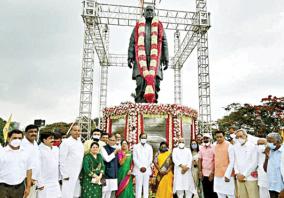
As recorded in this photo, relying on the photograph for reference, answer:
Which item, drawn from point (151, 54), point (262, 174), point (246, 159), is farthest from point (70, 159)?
point (151, 54)

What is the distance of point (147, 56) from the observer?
32.7 ft

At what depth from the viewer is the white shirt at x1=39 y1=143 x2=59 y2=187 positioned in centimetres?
424

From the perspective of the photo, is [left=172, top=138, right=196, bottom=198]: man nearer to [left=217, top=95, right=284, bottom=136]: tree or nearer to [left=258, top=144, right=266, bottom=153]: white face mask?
[left=258, top=144, right=266, bottom=153]: white face mask

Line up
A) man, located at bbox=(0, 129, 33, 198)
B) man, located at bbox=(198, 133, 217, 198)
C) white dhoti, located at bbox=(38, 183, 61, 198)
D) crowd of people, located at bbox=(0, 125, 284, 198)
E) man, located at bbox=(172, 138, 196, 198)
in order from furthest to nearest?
man, located at bbox=(172, 138, 196, 198)
man, located at bbox=(198, 133, 217, 198)
white dhoti, located at bbox=(38, 183, 61, 198)
crowd of people, located at bbox=(0, 125, 284, 198)
man, located at bbox=(0, 129, 33, 198)

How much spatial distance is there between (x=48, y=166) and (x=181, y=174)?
2.58 metres

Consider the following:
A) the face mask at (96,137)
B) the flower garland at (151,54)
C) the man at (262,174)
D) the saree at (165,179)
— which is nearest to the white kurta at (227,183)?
the man at (262,174)

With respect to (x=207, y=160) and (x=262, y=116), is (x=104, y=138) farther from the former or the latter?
(x=262, y=116)

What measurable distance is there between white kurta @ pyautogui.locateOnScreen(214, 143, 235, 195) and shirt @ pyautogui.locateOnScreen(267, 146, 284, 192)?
821 mm

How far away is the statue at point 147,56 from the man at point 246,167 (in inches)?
188

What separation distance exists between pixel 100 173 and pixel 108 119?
4516 millimetres

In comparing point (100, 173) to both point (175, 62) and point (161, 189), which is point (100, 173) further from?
point (175, 62)

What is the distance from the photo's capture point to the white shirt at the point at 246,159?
183 inches

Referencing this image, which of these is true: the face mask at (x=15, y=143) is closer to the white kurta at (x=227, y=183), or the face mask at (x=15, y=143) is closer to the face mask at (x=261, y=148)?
the white kurta at (x=227, y=183)

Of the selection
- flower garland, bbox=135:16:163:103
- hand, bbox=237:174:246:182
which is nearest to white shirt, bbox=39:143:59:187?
hand, bbox=237:174:246:182
